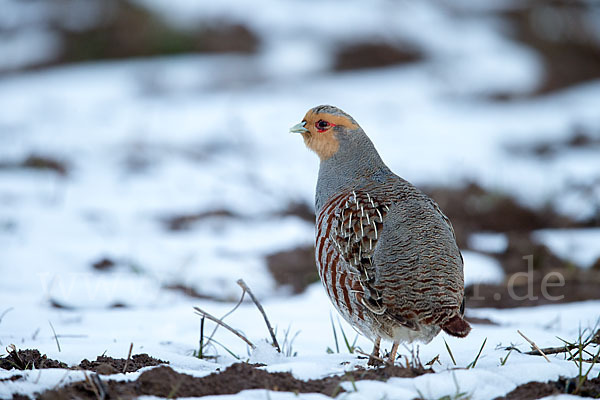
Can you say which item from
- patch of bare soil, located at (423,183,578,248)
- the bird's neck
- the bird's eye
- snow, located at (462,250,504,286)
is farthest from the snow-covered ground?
the bird's eye

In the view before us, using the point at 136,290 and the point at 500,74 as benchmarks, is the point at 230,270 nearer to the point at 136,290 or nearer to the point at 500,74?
the point at 136,290

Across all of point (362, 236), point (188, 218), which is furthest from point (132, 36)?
point (362, 236)

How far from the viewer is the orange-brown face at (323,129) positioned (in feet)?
12.6

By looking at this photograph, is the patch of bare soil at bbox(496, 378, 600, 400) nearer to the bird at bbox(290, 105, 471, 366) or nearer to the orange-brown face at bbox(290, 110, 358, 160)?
the bird at bbox(290, 105, 471, 366)

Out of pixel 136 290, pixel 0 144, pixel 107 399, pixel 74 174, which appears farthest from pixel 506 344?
pixel 0 144

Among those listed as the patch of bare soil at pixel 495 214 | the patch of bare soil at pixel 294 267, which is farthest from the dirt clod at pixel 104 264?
the patch of bare soil at pixel 495 214

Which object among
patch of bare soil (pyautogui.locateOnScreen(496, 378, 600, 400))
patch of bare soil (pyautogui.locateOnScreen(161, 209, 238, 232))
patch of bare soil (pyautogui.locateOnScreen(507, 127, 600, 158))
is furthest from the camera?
patch of bare soil (pyautogui.locateOnScreen(507, 127, 600, 158))

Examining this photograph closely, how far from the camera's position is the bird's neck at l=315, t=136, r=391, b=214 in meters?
3.60

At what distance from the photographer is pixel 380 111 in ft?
31.6

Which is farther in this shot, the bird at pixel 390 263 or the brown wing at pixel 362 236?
the brown wing at pixel 362 236

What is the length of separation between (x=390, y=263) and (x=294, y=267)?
2.41m

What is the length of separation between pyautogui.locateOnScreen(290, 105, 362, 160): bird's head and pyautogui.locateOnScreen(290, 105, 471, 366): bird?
0.37 metres

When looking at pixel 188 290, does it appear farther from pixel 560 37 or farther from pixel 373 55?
pixel 560 37

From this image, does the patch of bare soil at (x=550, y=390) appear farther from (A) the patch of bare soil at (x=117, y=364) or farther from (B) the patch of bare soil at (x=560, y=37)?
(B) the patch of bare soil at (x=560, y=37)
